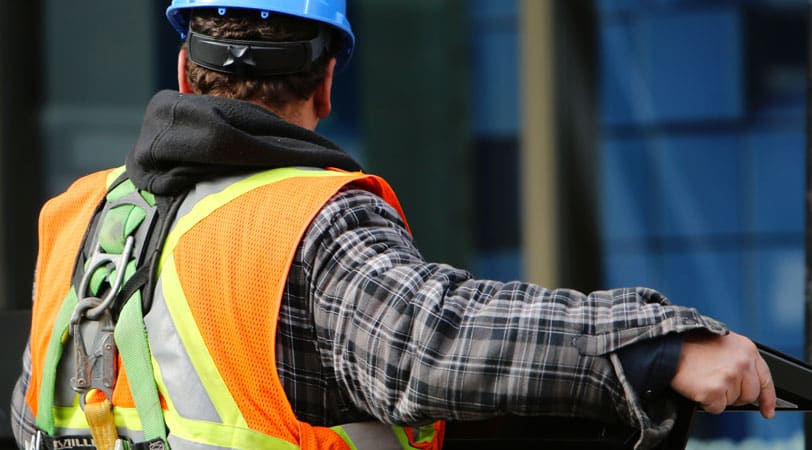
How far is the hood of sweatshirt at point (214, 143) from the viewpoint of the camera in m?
1.63

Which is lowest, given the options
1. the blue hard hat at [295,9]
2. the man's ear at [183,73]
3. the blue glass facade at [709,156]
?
the blue glass facade at [709,156]

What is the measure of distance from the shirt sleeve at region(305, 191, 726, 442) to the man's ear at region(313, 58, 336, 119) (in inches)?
16.6

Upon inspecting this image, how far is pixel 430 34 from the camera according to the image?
558 cm

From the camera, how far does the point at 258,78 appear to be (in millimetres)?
1751

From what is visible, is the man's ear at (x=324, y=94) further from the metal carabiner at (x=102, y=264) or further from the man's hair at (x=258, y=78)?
the metal carabiner at (x=102, y=264)

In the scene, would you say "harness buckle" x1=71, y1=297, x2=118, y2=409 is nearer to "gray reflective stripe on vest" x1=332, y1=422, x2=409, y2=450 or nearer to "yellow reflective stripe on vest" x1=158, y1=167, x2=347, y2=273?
"yellow reflective stripe on vest" x1=158, y1=167, x2=347, y2=273

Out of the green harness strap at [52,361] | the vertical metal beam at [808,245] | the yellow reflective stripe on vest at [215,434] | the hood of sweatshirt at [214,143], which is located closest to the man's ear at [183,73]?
the hood of sweatshirt at [214,143]

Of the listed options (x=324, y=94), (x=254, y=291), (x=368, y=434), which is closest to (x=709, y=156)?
(x=324, y=94)

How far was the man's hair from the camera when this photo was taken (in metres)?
1.74

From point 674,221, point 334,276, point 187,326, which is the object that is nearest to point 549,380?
point 334,276

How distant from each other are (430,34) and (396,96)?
1.21ft

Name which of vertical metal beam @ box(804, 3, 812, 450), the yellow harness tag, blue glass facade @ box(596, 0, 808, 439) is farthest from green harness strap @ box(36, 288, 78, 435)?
blue glass facade @ box(596, 0, 808, 439)

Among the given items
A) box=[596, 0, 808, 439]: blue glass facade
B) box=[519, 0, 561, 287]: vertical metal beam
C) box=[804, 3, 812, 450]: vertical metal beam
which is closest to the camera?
box=[804, 3, 812, 450]: vertical metal beam

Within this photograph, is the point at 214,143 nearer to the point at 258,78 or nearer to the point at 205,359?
the point at 258,78
